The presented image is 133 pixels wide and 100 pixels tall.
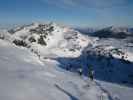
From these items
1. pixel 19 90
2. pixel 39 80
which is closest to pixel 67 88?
pixel 39 80

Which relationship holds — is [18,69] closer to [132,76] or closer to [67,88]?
[67,88]

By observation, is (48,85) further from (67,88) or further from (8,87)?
(8,87)

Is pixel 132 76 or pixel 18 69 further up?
pixel 18 69

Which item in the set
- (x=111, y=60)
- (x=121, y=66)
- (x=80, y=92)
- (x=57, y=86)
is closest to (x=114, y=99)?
(x=80, y=92)

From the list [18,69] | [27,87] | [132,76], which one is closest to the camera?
[27,87]

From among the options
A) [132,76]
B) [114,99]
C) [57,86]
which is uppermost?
[57,86]

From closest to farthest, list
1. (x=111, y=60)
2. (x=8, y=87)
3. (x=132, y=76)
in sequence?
(x=8, y=87), (x=132, y=76), (x=111, y=60)

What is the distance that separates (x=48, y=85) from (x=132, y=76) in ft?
358

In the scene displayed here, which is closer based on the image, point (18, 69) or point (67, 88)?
point (67, 88)

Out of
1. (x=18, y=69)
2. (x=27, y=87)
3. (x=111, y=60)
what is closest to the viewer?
(x=27, y=87)

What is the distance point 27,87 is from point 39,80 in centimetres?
502

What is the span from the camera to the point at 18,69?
122 feet

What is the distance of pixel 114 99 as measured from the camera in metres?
34.7

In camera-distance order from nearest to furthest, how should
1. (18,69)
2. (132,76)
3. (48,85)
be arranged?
(48,85) < (18,69) < (132,76)
